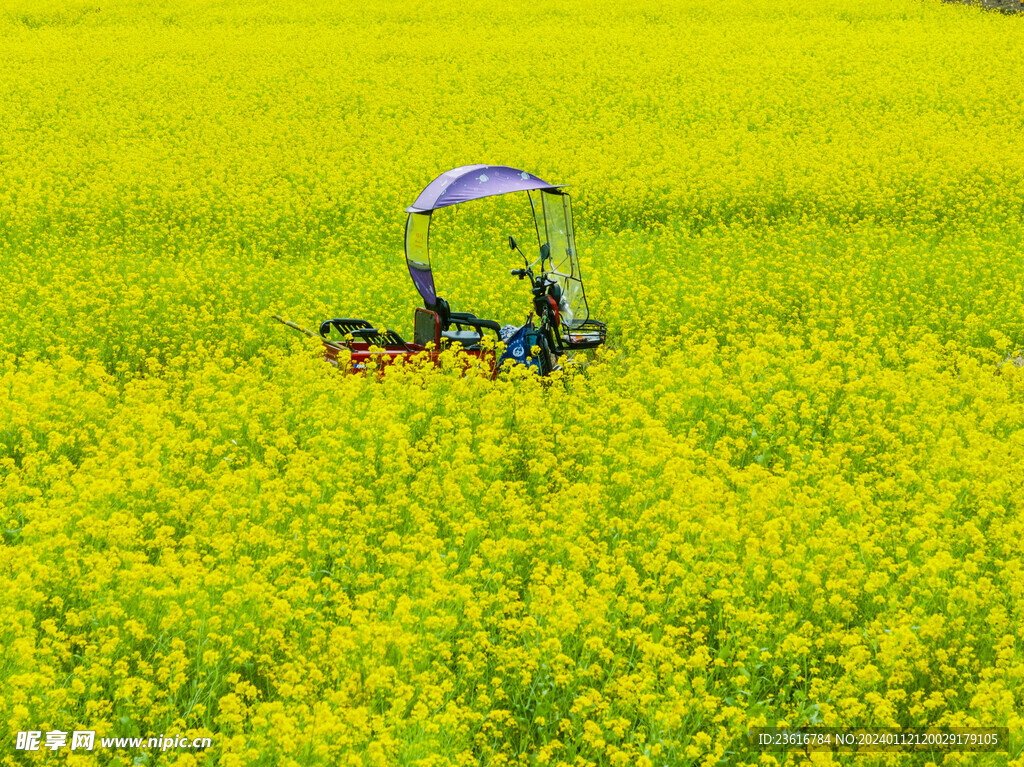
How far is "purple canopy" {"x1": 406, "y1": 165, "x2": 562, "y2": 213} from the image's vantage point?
8438 mm

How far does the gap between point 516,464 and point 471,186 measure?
2901mm

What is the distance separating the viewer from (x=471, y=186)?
8.63m

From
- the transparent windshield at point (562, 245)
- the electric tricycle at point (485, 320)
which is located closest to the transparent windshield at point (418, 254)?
the electric tricycle at point (485, 320)

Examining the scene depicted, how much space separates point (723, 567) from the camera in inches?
211

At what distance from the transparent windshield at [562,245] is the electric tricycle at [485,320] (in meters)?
0.01

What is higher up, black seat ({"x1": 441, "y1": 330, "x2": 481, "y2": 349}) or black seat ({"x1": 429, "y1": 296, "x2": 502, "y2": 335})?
black seat ({"x1": 429, "y1": 296, "x2": 502, "y2": 335})

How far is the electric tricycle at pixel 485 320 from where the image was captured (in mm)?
8656

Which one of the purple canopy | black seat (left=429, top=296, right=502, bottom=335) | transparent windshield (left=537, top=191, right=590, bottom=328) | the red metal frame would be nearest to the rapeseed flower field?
the red metal frame

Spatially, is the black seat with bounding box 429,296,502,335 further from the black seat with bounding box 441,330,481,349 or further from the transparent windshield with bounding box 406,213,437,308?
the transparent windshield with bounding box 406,213,437,308

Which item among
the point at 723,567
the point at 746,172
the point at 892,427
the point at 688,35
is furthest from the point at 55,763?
the point at 688,35

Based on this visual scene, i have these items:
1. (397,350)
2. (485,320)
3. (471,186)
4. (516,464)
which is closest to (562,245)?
(485,320)

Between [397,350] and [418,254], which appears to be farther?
[418,254]

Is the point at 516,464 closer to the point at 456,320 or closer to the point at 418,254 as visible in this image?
the point at 456,320

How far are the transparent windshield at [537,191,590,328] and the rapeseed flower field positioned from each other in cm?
71
